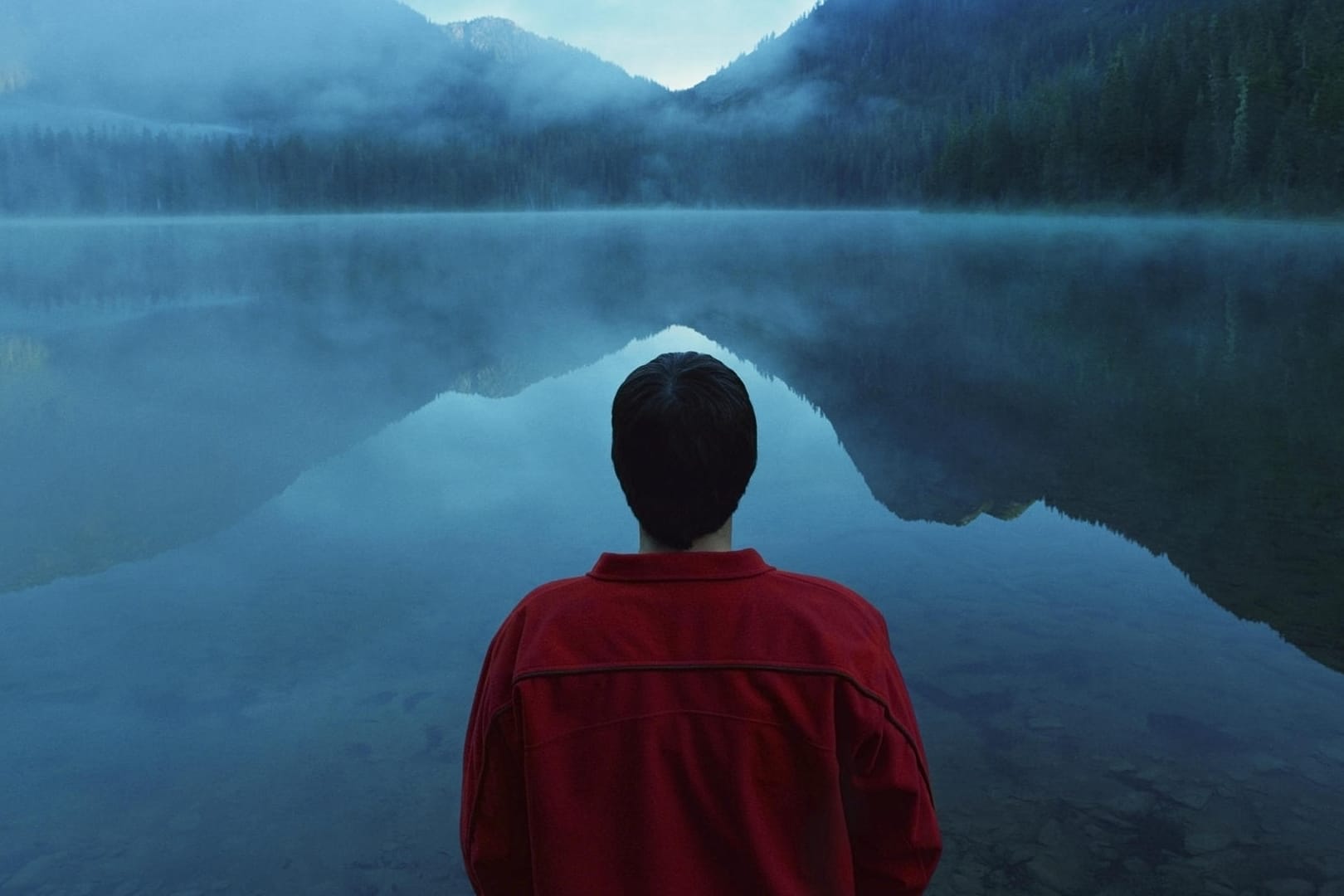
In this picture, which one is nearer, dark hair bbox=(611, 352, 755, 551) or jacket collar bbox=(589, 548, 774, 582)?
jacket collar bbox=(589, 548, 774, 582)

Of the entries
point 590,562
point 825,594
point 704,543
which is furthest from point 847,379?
point 825,594

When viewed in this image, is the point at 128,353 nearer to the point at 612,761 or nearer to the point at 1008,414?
the point at 1008,414

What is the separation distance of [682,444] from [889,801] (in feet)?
2.78

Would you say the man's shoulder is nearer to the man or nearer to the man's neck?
the man

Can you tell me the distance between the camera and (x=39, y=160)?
17850 cm

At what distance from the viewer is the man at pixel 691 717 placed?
2.12 meters

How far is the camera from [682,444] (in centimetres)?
229

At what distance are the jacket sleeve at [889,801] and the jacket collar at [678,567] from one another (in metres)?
0.35

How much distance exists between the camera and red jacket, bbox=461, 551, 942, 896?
6.95ft

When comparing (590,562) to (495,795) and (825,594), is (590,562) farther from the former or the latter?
(825,594)

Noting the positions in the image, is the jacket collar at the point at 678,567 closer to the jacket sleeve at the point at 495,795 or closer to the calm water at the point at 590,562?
the jacket sleeve at the point at 495,795

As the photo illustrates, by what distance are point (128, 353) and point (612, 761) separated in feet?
75.8

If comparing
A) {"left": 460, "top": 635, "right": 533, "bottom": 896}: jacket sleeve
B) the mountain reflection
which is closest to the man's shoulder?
{"left": 460, "top": 635, "right": 533, "bottom": 896}: jacket sleeve

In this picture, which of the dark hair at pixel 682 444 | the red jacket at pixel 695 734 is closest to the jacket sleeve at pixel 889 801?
the red jacket at pixel 695 734
